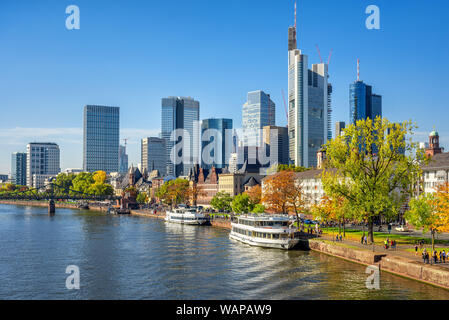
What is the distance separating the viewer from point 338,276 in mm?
60406

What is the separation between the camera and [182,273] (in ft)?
207

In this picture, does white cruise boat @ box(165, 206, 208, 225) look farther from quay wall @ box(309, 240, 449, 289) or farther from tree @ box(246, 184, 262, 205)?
quay wall @ box(309, 240, 449, 289)

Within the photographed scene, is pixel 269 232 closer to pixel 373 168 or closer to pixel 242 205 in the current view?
pixel 373 168

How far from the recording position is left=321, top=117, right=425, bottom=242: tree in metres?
73.6

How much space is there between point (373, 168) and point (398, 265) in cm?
1947

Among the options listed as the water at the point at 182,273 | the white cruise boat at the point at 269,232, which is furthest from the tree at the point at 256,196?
the water at the point at 182,273

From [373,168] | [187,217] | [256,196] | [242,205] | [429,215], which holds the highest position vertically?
[373,168]

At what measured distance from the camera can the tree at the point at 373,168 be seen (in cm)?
7362

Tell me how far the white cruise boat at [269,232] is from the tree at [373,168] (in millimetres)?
12943

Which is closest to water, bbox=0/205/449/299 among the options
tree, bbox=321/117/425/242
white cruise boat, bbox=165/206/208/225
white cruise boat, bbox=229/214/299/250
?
white cruise boat, bbox=229/214/299/250

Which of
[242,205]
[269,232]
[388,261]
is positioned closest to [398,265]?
[388,261]
